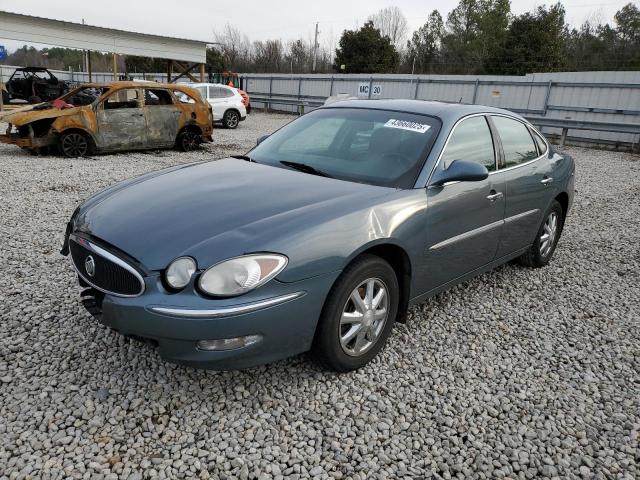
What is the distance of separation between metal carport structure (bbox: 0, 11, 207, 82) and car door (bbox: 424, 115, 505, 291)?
65.0 feet

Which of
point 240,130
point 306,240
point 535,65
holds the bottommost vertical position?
point 240,130

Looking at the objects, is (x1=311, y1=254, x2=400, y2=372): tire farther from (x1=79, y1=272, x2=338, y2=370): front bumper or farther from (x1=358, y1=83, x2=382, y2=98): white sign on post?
(x1=358, y1=83, x2=382, y2=98): white sign on post

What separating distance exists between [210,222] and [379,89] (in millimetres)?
20479

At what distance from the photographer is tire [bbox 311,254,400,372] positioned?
2.65m

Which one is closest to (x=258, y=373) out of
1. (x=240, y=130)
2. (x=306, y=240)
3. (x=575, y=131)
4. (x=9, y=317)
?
(x=306, y=240)

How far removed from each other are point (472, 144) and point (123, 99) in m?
8.56

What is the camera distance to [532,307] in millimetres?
4070

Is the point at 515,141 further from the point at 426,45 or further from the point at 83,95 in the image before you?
the point at 426,45

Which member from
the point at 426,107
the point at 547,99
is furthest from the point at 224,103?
the point at 426,107

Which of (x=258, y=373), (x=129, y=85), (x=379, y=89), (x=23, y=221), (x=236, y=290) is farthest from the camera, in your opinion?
(x=379, y=89)

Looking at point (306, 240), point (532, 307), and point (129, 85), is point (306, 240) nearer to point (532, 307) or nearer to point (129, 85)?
point (532, 307)

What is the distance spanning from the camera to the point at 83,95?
10.2 metres

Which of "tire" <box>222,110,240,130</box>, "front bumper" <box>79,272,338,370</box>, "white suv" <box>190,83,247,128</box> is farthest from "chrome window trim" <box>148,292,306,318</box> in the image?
"tire" <box>222,110,240,130</box>

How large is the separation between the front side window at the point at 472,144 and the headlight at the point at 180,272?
1.85 m
